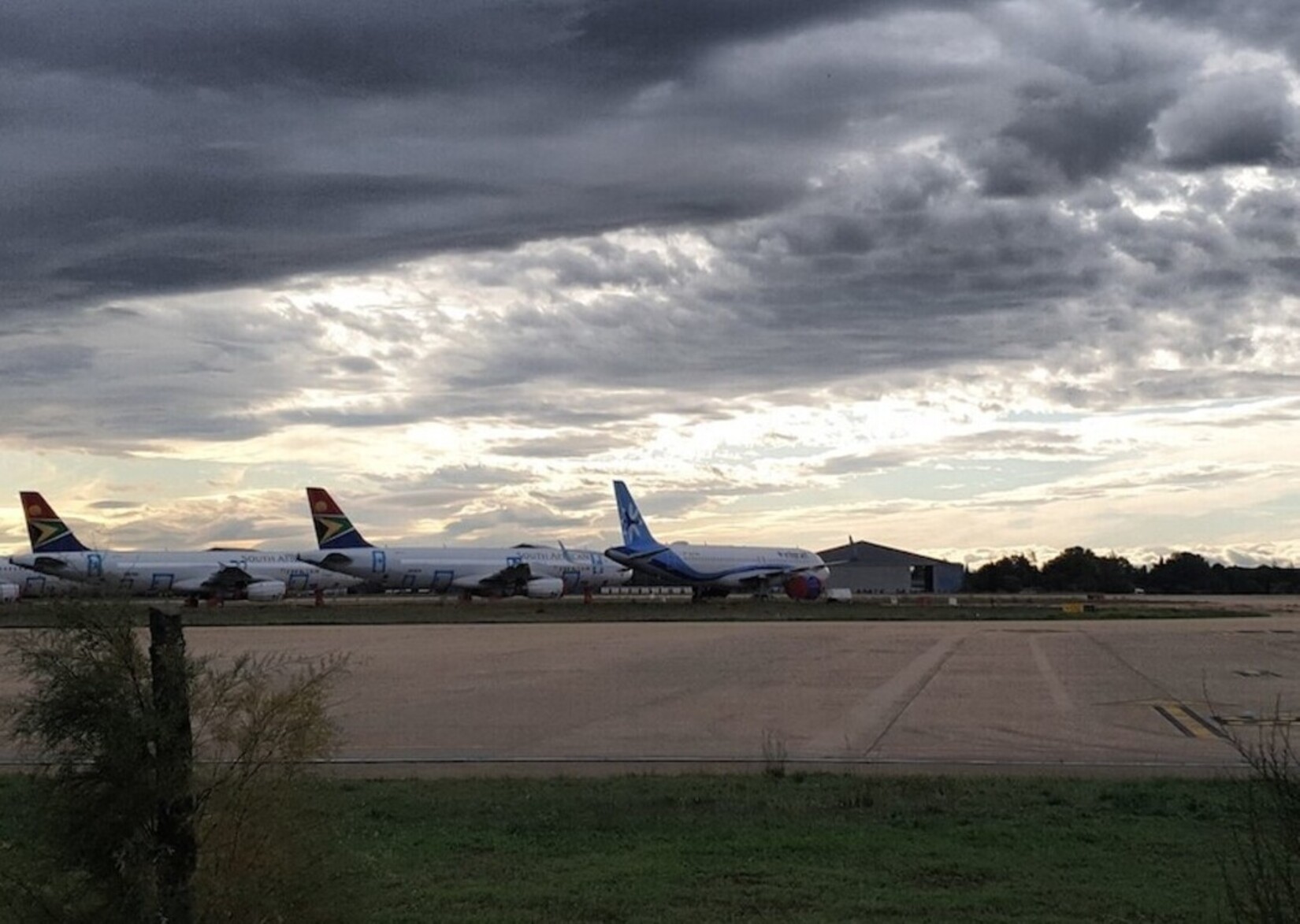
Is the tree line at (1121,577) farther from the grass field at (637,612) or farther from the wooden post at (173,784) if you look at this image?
the wooden post at (173,784)

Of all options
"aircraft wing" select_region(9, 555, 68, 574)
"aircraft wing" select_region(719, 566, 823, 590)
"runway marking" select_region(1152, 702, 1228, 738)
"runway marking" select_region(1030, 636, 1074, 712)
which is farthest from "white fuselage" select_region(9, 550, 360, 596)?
"runway marking" select_region(1152, 702, 1228, 738)

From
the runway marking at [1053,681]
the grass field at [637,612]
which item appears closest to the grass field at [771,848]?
the runway marking at [1053,681]

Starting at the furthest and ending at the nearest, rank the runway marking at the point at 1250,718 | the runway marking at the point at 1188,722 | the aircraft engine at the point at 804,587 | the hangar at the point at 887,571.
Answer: the hangar at the point at 887,571 → the aircraft engine at the point at 804,587 → the runway marking at the point at 1250,718 → the runway marking at the point at 1188,722

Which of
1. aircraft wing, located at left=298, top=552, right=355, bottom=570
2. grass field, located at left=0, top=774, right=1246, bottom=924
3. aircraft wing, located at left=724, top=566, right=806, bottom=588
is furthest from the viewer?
aircraft wing, located at left=724, top=566, right=806, bottom=588

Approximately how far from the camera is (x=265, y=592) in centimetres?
9462

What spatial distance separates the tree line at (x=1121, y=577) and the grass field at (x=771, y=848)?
158 m

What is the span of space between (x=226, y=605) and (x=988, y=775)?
75808 millimetres

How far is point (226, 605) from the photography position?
87.3 meters

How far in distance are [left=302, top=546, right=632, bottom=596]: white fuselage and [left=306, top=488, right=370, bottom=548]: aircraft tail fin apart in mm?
589

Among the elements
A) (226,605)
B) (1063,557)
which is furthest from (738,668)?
(1063,557)

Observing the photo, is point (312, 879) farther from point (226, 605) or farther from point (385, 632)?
point (226, 605)

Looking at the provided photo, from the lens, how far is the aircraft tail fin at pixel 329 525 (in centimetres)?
9875

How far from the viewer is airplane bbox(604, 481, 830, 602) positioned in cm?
9919

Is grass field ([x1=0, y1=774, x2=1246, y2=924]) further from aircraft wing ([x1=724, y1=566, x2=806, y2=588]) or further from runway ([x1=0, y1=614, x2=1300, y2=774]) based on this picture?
aircraft wing ([x1=724, y1=566, x2=806, y2=588])
